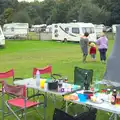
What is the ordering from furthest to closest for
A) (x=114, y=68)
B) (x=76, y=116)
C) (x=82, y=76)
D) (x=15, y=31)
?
(x=15, y=31)
(x=114, y=68)
(x=82, y=76)
(x=76, y=116)

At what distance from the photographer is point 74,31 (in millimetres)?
26094

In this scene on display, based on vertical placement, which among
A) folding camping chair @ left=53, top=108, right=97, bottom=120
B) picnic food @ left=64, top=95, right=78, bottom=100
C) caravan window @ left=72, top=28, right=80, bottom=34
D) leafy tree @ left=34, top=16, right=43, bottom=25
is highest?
leafy tree @ left=34, top=16, right=43, bottom=25

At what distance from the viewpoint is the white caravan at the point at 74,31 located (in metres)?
25.8

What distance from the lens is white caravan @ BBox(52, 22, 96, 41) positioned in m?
25.8

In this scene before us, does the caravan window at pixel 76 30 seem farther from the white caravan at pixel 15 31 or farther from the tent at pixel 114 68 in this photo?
the tent at pixel 114 68

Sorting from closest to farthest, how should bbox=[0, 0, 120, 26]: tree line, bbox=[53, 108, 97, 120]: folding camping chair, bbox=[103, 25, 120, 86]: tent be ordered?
bbox=[53, 108, 97, 120]: folding camping chair, bbox=[103, 25, 120, 86]: tent, bbox=[0, 0, 120, 26]: tree line

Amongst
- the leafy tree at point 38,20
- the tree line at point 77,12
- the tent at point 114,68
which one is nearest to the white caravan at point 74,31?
the tree line at point 77,12

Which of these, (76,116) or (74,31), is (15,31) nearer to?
(74,31)

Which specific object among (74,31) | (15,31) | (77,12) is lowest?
(15,31)

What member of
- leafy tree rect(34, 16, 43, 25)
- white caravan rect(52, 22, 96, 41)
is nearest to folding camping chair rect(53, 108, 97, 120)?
white caravan rect(52, 22, 96, 41)

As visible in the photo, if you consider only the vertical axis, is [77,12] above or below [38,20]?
above

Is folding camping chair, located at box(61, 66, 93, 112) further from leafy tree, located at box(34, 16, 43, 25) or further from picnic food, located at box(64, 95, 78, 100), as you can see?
leafy tree, located at box(34, 16, 43, 25)

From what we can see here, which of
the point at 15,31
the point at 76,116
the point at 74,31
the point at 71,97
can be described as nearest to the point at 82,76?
the point at 71,97

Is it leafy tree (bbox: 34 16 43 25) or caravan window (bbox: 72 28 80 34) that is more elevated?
leafy tree (bbox: 34 16 43 25)
